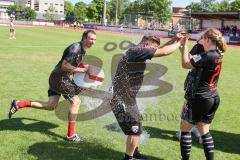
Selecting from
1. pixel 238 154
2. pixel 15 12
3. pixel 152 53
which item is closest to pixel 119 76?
pixel 152 53

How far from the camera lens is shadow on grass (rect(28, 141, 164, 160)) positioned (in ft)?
20.4

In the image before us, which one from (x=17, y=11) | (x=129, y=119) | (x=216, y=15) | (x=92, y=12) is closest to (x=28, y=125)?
(x=129, y=119)

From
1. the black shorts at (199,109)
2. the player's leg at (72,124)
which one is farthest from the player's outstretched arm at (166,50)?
the player's leg at (72,124)

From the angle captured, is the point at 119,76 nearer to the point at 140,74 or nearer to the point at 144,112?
the point at 140,74

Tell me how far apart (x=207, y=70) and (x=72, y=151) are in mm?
2569

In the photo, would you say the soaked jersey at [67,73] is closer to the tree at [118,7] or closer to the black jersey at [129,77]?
the black jersey at [129,77]

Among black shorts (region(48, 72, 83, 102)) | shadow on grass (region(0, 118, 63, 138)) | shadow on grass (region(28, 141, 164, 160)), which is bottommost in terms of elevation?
shadow on grass (region(28, 141, 164, 160))

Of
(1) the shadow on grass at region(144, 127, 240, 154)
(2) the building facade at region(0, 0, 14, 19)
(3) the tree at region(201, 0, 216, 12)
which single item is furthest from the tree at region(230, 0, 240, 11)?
(1) the shadow on grass at region(144, 127, 240, 154)

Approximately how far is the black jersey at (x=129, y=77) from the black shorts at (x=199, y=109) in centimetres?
76

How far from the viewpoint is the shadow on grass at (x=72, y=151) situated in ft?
20.4

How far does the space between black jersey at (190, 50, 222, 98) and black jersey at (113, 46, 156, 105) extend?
2.48ft

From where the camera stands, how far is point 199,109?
5527mm

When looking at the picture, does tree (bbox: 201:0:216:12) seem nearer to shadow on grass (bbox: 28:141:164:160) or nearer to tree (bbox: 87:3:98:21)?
tree (bbox: 87:3:98:21)

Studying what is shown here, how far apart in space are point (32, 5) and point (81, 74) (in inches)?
6317
